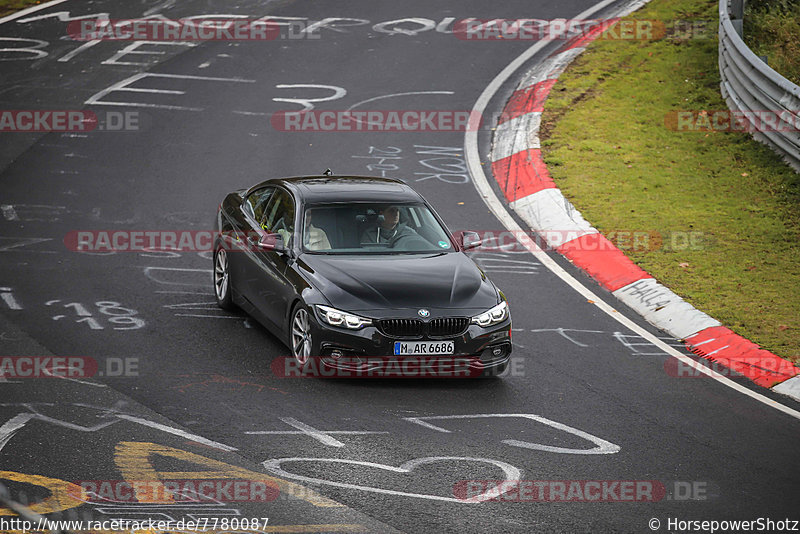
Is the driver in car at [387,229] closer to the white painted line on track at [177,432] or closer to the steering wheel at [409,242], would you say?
the steering wheel at [409,242]

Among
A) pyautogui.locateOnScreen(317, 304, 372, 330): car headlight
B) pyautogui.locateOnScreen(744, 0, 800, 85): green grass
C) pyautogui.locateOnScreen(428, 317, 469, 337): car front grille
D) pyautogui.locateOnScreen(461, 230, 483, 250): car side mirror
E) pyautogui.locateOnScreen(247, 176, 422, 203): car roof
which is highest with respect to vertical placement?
pyautogui.locateOnScreen(744, 0, 800, 85): green grass

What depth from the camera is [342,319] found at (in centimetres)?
885

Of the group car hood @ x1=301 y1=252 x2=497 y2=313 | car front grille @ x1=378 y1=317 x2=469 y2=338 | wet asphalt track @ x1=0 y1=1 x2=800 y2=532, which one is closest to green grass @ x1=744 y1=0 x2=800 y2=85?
wet asphalt track @ x1=0 y1=1 x2=800 y2=532

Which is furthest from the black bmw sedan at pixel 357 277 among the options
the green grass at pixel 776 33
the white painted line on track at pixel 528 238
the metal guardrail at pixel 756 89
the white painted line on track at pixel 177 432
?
the green grass at pixel 776 33

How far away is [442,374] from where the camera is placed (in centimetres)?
898

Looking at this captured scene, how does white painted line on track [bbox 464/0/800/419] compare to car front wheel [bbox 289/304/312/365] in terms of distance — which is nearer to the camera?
car front wheel [bbox 289/304/312/365]

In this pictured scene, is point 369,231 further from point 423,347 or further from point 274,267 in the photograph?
point 423,347

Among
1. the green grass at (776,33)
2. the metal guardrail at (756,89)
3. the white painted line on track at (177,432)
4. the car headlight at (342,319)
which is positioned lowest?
the white painted line on track at (177,432)

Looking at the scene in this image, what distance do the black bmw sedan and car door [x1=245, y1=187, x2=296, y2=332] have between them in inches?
0.5

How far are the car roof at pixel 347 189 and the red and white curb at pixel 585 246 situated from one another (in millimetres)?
2875

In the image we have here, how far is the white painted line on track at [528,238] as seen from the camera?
946 cm

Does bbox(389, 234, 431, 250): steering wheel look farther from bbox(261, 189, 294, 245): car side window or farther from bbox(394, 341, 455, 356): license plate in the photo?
bbox(394, 341, 455, 356): license plate

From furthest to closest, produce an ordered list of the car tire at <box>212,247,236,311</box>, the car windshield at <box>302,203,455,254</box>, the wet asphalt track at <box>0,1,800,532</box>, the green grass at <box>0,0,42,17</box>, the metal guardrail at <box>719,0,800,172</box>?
the green grass at <box>0,0,42,17</box> → the metal guardrail at <box>719,0,800,172</box> → the car tire at <box>212,247,236,311</box> → the car windshield at <box>302,203,455,254</box> → the wet asphalt track at <box>0,1,800,532</box>

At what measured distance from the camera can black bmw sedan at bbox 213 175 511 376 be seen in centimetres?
884
